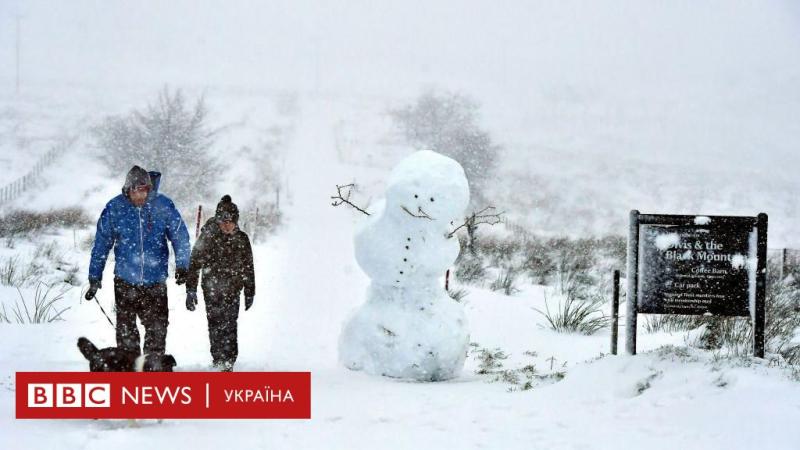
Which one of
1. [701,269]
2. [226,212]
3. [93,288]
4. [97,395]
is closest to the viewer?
[97,395]

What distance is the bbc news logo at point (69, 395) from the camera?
3426 mm

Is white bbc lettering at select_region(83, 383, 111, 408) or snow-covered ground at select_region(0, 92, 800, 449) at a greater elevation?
white bbc lettering at select_region(83, 383, 111, 408)

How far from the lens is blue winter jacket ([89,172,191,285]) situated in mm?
4551

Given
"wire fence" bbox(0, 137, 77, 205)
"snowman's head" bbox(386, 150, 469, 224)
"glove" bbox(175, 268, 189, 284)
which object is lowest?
"glove" bbox(175, 268, 189, 284)

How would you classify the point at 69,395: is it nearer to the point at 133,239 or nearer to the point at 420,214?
the point at 133,239

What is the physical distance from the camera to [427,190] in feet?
17.1

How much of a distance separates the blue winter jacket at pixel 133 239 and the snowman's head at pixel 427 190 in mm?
1908

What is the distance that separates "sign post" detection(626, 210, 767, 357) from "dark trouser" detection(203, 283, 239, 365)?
3.28m

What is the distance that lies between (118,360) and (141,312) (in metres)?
1.28

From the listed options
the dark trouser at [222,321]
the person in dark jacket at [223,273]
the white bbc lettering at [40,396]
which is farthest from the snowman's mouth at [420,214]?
the white bbc lettering at [40,396]

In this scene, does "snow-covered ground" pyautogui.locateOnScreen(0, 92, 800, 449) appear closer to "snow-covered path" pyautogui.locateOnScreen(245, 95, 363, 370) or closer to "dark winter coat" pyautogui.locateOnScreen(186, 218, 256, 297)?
"snow-covered path" pyautogui.locateOnScreen(245, 95, 363, 370)

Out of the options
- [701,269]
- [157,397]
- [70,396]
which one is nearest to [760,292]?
[701,269]

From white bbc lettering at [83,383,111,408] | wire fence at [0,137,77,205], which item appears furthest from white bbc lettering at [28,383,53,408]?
wire fence at [0,137,77,205]

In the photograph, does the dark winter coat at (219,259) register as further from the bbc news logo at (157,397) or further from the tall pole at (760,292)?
the tall pole at (760,292)
